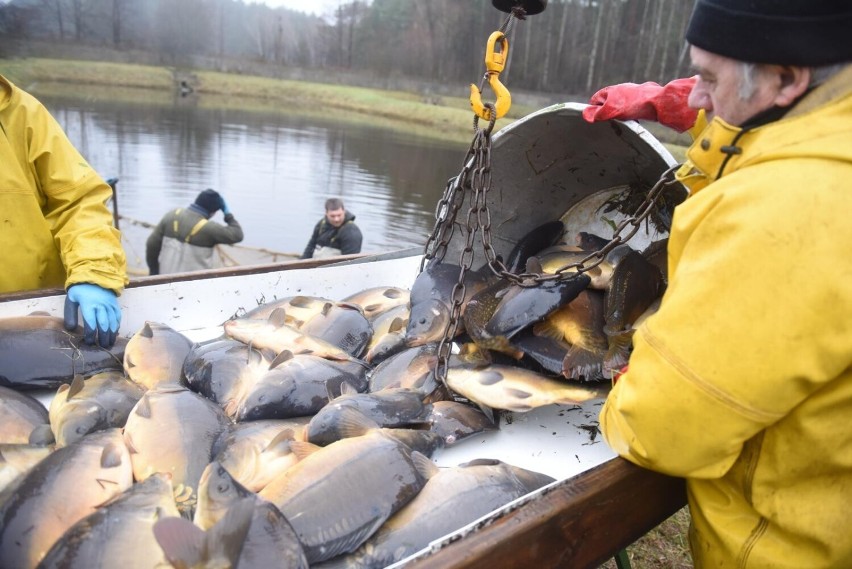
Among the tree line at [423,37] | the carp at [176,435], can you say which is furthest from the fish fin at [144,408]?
the tree line at [423,37]

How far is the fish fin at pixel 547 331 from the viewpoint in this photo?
9.64ft

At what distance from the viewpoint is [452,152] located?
25938 millimetres

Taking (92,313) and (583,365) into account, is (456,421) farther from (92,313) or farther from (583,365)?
(92,313)

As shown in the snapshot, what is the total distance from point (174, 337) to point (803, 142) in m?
2.94

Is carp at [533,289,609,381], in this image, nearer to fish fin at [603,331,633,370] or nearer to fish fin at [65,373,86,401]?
fish fin at [603,331,633,370]

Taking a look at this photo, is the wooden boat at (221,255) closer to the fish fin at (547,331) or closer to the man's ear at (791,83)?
the fish fin at (547,331)

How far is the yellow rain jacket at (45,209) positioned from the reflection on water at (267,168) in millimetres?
8518

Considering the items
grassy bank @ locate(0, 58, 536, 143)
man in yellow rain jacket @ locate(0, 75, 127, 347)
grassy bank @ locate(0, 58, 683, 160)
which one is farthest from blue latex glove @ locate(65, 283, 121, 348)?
grassy bank @ locate(0, 58, 536, 143)

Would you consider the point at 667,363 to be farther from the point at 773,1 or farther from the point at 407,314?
the point at 407,314

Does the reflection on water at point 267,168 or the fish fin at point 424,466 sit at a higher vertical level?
the fish fin at point 424,466

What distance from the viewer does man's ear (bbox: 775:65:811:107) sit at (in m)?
1.55

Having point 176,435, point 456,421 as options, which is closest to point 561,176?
point 456,421

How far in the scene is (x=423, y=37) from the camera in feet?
175

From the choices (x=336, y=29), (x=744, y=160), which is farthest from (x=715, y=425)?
(x=336, y=29)
